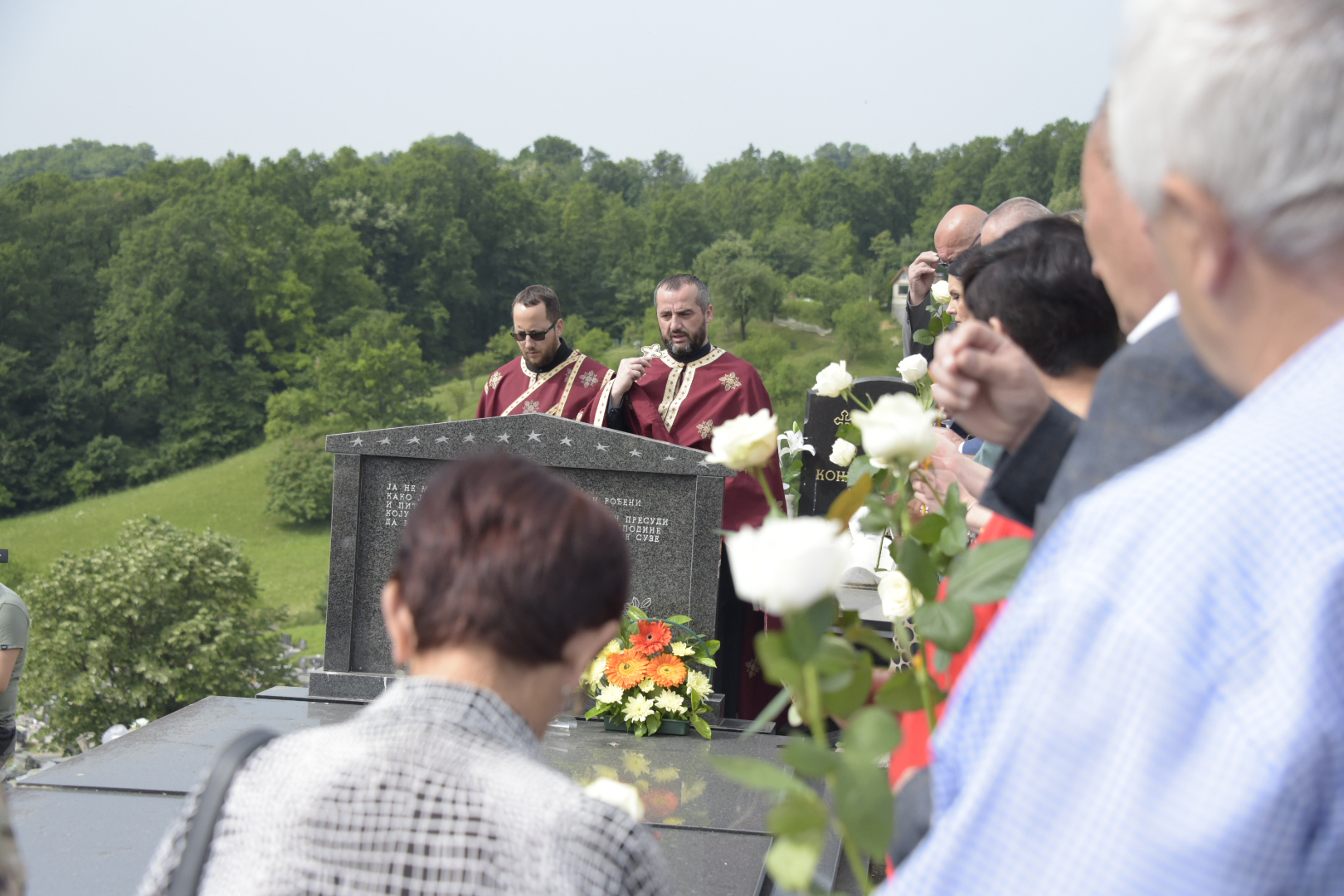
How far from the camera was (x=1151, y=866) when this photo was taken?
693mm

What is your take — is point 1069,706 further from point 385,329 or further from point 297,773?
point 385,329

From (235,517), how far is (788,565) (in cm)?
Answer: 4577

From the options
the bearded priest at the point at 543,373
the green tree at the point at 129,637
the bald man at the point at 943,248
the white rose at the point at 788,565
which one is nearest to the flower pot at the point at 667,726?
the bald man at the point at 943,248

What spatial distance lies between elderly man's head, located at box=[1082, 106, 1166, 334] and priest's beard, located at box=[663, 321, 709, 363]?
5616 mm

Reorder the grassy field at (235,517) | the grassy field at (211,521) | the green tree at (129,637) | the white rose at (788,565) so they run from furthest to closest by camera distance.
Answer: the grassy field at (211,521)
the grassy field at (235,517)
the green tree at (129,637)
the white rose at (788,565)

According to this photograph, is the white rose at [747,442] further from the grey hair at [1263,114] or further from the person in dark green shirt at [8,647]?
the person in dark green shirt at [8,647]

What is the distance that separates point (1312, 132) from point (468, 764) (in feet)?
3.17

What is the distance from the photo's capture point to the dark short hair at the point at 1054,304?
1.93 m

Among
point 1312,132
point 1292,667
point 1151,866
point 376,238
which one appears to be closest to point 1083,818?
point 1151,866

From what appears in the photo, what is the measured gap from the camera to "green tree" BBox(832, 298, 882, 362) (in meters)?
50.6

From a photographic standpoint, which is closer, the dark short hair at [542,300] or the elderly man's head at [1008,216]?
the elderly man's head at [1008,216]

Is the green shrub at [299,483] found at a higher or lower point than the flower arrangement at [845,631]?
lower

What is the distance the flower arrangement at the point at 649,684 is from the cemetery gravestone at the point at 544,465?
327 mm

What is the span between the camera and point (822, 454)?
23.0 feet
